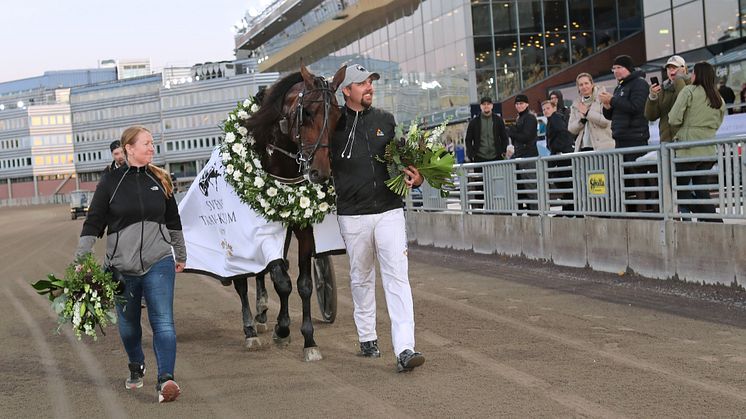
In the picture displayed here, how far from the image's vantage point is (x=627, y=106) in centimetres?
1138

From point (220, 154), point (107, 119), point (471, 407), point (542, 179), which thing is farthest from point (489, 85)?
point (107, 119)

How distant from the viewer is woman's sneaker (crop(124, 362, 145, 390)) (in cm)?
660

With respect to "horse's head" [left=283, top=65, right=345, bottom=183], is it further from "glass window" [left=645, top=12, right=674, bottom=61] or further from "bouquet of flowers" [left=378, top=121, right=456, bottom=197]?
Result: "glass window" [left=645, top=12, right=674, bottom=61]

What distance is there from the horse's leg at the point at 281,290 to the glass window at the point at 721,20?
79.8ft

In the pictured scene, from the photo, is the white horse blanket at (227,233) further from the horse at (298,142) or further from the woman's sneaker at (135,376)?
the woman's sneaker at (135,376)

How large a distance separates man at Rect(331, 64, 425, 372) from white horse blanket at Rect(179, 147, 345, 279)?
0.88m

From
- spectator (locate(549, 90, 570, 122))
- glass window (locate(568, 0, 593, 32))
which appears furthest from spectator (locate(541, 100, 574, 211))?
glass window (locate(568, 0, 593, 32))

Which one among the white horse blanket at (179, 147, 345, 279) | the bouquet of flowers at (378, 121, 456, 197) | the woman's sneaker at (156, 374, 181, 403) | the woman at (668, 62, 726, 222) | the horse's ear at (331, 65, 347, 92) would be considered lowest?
the woman's sneaker at (156, 374, 181, 403)

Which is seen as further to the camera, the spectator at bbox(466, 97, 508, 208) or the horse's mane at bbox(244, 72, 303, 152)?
the spectator at bbox(466, 97, 508, 208)

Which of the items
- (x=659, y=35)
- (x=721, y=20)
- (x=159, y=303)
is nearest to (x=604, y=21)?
(x=659, y=35)

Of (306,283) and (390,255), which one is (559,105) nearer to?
(306,283)

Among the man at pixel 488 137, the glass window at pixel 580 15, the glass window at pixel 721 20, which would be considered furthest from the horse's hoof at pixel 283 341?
the glass window at pixel 580 15

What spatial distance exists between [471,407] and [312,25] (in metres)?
64.6

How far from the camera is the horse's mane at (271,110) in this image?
7.51 metres
